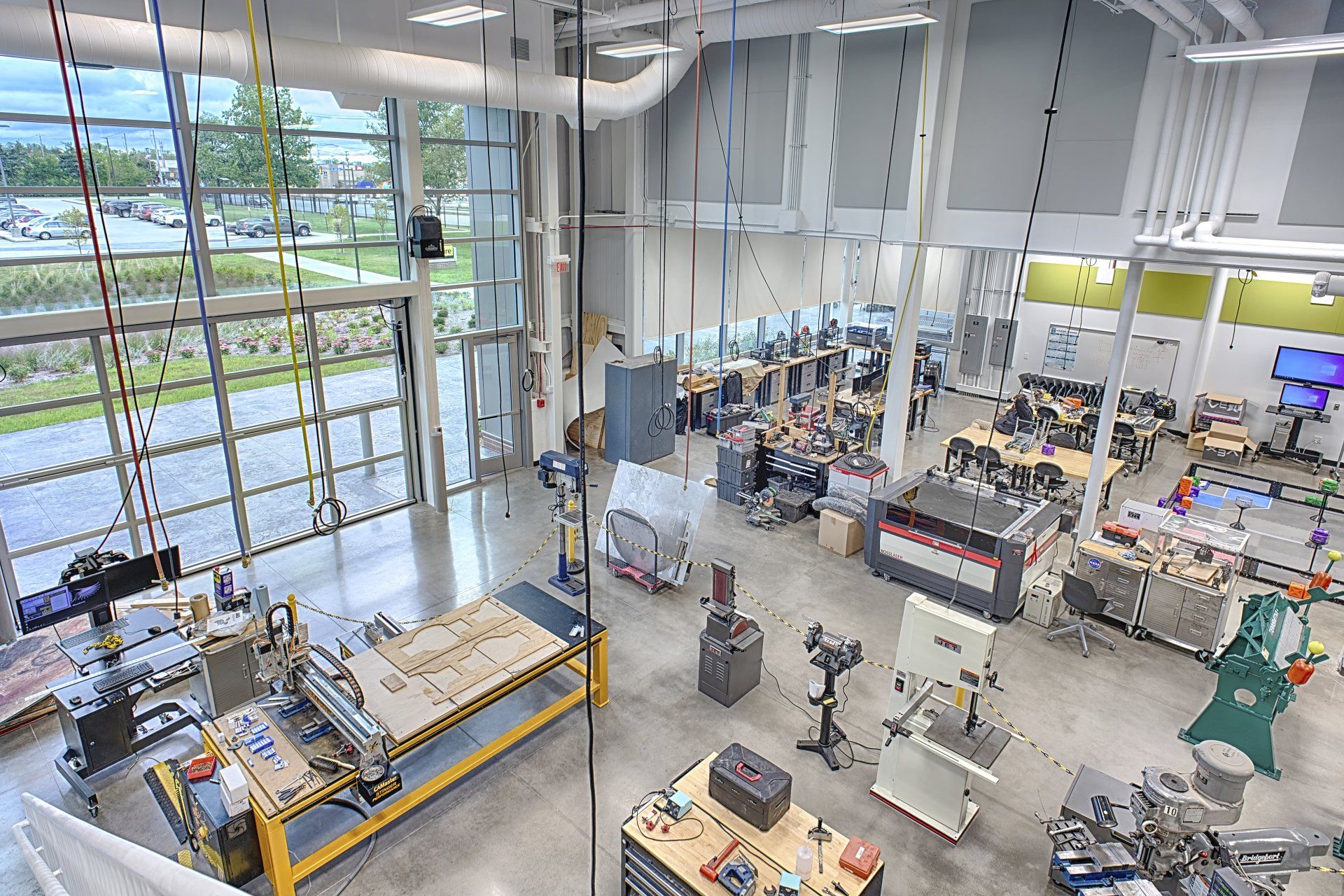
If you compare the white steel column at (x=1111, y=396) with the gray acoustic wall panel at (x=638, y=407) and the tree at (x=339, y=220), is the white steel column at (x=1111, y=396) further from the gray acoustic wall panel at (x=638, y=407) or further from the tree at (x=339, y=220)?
the tree at (x=339, y=220)

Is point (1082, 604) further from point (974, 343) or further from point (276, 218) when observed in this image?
point (974, 343)

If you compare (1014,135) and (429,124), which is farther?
(429,124)

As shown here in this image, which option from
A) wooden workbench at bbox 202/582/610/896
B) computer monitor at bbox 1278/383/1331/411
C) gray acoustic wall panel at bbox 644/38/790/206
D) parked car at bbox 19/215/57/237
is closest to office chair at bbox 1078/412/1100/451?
computer monitor at bbox 1278/383/1331/411

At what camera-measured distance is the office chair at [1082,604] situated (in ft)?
24.7

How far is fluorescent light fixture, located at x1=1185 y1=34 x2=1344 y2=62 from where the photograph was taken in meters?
5.79

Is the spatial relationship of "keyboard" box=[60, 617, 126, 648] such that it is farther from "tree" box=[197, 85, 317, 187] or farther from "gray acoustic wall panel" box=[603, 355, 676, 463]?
"gray acoustic wall panel" box=[603, 355, 676, 463]

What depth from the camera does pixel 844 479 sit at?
31.6 feet

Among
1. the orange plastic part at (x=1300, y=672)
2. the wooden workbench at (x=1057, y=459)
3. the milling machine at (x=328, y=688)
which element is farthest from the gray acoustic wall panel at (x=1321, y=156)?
the milling machine at (x=328, y=688)

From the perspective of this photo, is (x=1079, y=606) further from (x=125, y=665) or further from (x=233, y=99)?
(x=233, y=99)

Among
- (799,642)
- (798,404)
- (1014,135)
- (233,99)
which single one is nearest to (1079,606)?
(799,642)

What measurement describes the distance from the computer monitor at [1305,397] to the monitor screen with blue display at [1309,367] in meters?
0.10

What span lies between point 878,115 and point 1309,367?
8.99 metres

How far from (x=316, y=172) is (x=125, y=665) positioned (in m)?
5.58

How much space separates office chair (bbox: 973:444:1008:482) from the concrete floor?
2.84 m
